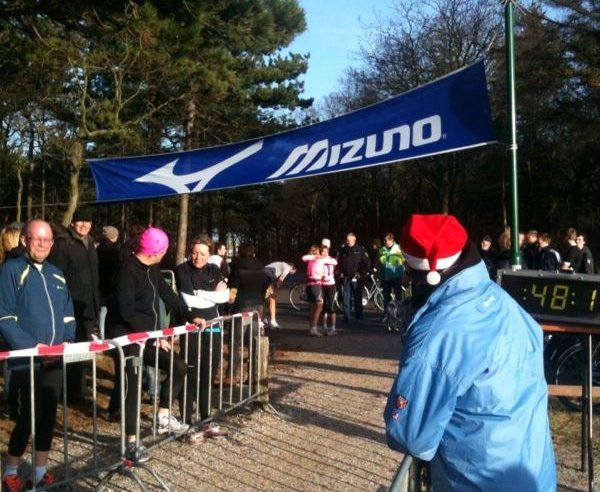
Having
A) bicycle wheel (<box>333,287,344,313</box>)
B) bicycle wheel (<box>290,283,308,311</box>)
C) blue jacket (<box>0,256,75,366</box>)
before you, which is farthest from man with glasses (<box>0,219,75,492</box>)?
bicycle wheel (<box>290,283,308,311</box>)

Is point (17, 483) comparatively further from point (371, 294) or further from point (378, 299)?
point (371, 294)

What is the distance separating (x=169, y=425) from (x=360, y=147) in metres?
2.91

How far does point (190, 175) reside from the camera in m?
8.03

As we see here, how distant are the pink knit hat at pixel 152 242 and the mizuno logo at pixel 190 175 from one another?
141 cm

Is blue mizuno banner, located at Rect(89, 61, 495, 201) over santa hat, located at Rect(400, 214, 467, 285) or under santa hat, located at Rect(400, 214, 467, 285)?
over

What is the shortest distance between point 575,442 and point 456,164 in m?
34.2

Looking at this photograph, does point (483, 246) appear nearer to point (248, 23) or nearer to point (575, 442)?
point (248, 23)

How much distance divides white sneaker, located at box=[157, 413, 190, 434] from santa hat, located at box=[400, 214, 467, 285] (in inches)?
158

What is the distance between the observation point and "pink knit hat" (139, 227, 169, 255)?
6.38m

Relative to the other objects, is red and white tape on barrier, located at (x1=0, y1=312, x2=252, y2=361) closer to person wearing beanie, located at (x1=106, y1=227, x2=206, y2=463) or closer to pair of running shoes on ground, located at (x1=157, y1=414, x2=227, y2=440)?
person wearing beanie, located at (x1=106, y1=227, x2=206, y2=463)

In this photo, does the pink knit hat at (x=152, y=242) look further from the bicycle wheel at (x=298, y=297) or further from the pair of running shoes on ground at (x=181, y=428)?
the bicycle wheel at (x=298, y=297)

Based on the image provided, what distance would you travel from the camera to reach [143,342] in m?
5.98

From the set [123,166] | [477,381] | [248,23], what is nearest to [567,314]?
[477,381]

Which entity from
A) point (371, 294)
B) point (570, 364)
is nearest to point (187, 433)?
point (570, 364)
